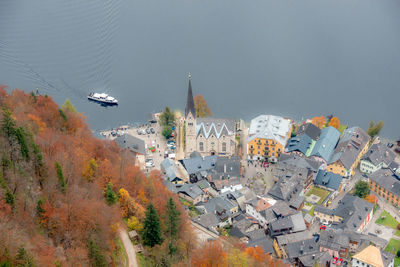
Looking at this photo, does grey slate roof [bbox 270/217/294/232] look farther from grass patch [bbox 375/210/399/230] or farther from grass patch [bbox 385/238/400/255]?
grass patch [bbox 375/210/399/230]

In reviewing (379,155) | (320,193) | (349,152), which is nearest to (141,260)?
(320,193)

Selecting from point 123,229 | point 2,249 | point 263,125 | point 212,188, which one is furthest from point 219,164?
point 2,249

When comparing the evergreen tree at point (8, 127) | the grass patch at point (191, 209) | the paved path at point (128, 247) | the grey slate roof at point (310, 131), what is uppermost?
the evergreen tree at point (8, 127)

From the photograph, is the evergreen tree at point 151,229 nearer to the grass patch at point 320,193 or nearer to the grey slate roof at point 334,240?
the grey slate roof at point 334,240

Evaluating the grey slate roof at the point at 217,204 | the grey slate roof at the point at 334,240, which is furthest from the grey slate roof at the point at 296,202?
the grey slate roof at the point at 217,204

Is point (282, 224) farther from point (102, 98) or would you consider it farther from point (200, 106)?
point (102, 98)

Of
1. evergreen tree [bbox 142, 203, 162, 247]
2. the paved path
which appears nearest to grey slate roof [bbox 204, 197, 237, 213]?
the paved path
